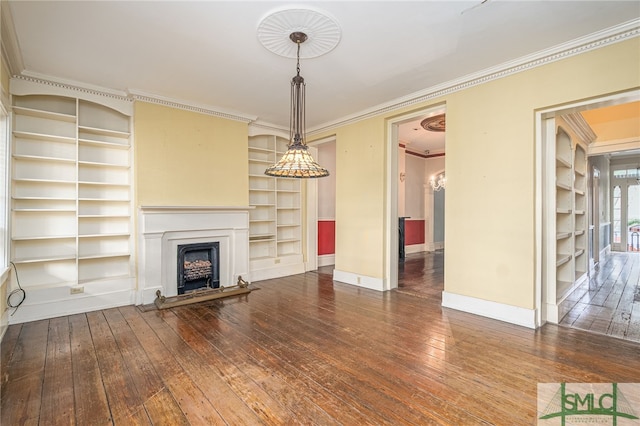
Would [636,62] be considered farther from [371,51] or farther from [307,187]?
[307,187]

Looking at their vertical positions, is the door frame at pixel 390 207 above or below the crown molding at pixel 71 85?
below

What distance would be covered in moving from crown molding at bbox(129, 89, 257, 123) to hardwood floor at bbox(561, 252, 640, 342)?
5.21m

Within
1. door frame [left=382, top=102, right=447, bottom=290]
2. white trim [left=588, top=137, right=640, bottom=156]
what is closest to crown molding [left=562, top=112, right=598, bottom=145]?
white trim [left=588, top=137, right=640, bottom=156]

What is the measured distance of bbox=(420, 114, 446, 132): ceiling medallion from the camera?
558 cm

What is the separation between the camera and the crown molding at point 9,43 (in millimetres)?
2377

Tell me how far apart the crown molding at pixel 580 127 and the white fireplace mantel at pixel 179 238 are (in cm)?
485

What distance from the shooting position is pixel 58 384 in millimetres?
2135

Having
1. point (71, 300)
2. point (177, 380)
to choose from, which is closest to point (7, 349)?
point (71, 300)

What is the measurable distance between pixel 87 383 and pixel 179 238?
2424mm

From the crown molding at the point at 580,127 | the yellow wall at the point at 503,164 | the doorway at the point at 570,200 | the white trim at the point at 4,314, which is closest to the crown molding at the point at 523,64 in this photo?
the yellow wall at the point at 503,164

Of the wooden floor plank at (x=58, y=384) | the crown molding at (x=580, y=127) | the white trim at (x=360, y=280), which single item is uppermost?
the crown molding at (x=580, y=127)

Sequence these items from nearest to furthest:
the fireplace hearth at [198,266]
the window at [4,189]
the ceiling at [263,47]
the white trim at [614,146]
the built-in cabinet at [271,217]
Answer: the ceiling at [263,47] → the window at [4,189] → the fireplace hearth at [198,266] → the white trim at [614,146] → the built-in cabinet at [271,217]

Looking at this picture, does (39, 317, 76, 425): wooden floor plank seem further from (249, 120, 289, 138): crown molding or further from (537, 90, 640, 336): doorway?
(537, 90, 640, 336): doorway

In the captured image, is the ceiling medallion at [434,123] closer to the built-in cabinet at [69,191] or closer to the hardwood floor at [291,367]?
the hardwood floor at [291,367]
